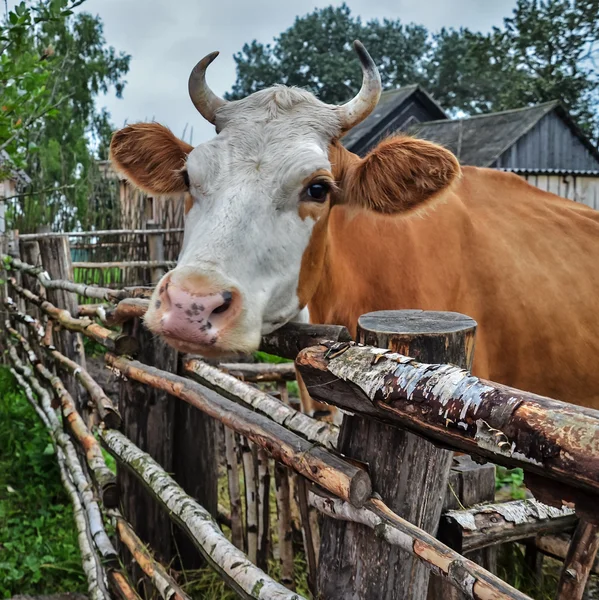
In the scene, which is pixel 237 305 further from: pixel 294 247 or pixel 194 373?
pixel 194 373

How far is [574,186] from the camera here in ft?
53.7

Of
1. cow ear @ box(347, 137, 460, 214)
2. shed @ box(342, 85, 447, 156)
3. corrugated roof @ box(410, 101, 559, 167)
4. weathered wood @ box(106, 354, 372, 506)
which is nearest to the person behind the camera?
weathered wood @ box(106, 354, 372, 506)

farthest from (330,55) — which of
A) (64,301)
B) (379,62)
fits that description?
(64,301)

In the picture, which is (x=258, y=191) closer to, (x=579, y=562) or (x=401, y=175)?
(x=401, y=175)

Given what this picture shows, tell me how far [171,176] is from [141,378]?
99 cm

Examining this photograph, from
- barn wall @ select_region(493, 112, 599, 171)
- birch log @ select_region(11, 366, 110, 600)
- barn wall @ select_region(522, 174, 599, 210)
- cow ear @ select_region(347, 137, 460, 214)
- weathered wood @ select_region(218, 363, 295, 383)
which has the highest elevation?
barn wall @ select_region(493, 112, 599, 171)

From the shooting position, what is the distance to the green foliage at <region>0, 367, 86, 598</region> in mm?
3180

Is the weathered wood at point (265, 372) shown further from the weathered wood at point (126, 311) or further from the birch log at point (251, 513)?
the weathered wood at point (126, 311)

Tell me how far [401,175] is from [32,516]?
10.1 feet

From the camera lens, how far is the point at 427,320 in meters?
1.41

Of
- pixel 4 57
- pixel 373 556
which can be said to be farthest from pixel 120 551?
pixel 4 57

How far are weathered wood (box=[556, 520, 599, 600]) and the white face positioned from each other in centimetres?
111

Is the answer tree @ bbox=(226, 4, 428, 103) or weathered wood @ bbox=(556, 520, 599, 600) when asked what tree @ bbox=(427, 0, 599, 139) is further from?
weathered wood @ bbox=(556, 520, 599, 600)

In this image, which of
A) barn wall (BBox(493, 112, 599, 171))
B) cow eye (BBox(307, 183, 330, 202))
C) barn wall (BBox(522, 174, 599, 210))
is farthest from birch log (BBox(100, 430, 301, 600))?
barn wall (BBox(493, 112, 599, 171))
